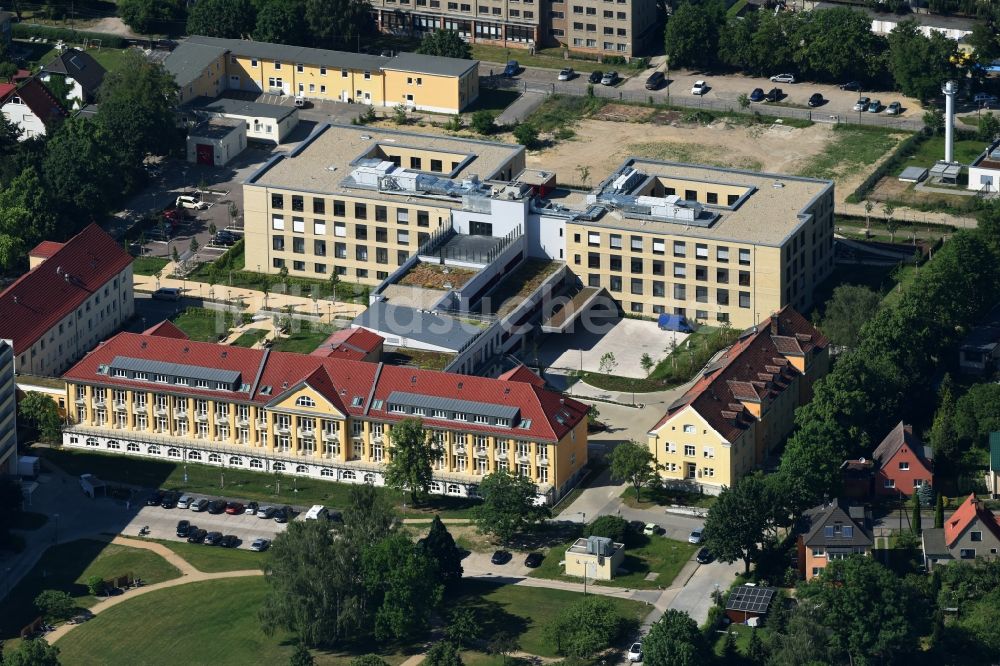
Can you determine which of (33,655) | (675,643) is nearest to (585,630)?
(675,643)

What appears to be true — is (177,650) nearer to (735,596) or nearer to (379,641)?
(379,641)

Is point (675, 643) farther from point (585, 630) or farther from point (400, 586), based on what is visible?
point (400, 586)

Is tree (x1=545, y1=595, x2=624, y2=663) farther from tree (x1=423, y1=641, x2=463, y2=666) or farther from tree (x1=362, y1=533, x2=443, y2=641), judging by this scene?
tree (x1=362, y1=533, x2=443, y2=641)

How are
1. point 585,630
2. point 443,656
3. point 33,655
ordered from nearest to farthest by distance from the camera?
1. point 33,655
2. point 443,656
3. point 585,630

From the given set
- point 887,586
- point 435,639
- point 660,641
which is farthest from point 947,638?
point 435,639

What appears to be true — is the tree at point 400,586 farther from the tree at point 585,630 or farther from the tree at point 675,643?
the tree at point 675,643

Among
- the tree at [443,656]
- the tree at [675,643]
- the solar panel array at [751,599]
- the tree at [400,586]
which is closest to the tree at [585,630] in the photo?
the tree at [675,643]
